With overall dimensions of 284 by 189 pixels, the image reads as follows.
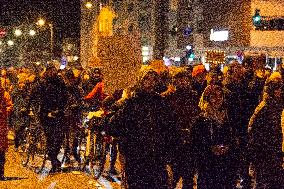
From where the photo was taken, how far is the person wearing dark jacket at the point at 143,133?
5.57 meters

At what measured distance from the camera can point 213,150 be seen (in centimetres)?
619

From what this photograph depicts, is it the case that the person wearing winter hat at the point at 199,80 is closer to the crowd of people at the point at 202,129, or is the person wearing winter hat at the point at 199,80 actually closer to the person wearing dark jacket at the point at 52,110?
the crowd of people at the point at 202,129

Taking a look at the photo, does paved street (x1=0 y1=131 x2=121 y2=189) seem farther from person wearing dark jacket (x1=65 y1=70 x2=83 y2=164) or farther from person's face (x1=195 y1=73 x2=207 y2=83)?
person's face (x1=195 y1=73 x2=207 y2=83)

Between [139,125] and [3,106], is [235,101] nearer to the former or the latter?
[139,125]

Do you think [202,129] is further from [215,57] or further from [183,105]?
[215,57]

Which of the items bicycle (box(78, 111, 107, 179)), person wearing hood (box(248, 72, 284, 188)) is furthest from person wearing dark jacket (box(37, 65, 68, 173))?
person wearing hood (box(248, 72, 284, 188))

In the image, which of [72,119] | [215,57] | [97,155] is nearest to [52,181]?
[97,155]

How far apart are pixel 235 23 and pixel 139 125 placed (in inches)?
1838

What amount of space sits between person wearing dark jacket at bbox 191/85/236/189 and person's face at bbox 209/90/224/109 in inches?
2.2

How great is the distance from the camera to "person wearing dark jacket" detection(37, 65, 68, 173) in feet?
36.7

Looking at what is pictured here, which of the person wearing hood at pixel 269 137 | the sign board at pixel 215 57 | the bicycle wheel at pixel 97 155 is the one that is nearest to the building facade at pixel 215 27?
the sign board at pixel 215 57

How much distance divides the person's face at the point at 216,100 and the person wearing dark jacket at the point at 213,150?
56mm

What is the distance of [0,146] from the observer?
10.4 metres

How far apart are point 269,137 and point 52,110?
538 cm
